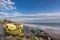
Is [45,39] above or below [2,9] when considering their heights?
below

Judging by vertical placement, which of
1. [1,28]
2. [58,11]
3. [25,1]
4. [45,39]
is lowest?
[45,39]

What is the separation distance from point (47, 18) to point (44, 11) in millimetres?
85

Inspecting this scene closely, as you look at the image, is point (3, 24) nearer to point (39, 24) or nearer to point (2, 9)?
point (2, 9)

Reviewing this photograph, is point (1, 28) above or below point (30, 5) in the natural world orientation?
below

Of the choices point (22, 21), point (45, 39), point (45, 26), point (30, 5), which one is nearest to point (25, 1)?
point (30, 5)

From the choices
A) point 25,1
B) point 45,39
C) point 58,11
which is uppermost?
point 25,1

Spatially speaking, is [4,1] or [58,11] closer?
[58,11]

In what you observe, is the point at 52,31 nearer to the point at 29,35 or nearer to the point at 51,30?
the point at 51,30

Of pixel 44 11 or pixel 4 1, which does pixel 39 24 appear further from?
pixel 4 1

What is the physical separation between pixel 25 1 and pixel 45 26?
1.19 ft

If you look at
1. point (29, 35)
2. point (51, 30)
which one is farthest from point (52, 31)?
point (29, 35)

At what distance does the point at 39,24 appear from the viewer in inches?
69.4

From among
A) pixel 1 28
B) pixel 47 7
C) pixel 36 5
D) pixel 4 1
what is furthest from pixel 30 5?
pixel 1 28

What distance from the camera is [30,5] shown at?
1780mm
